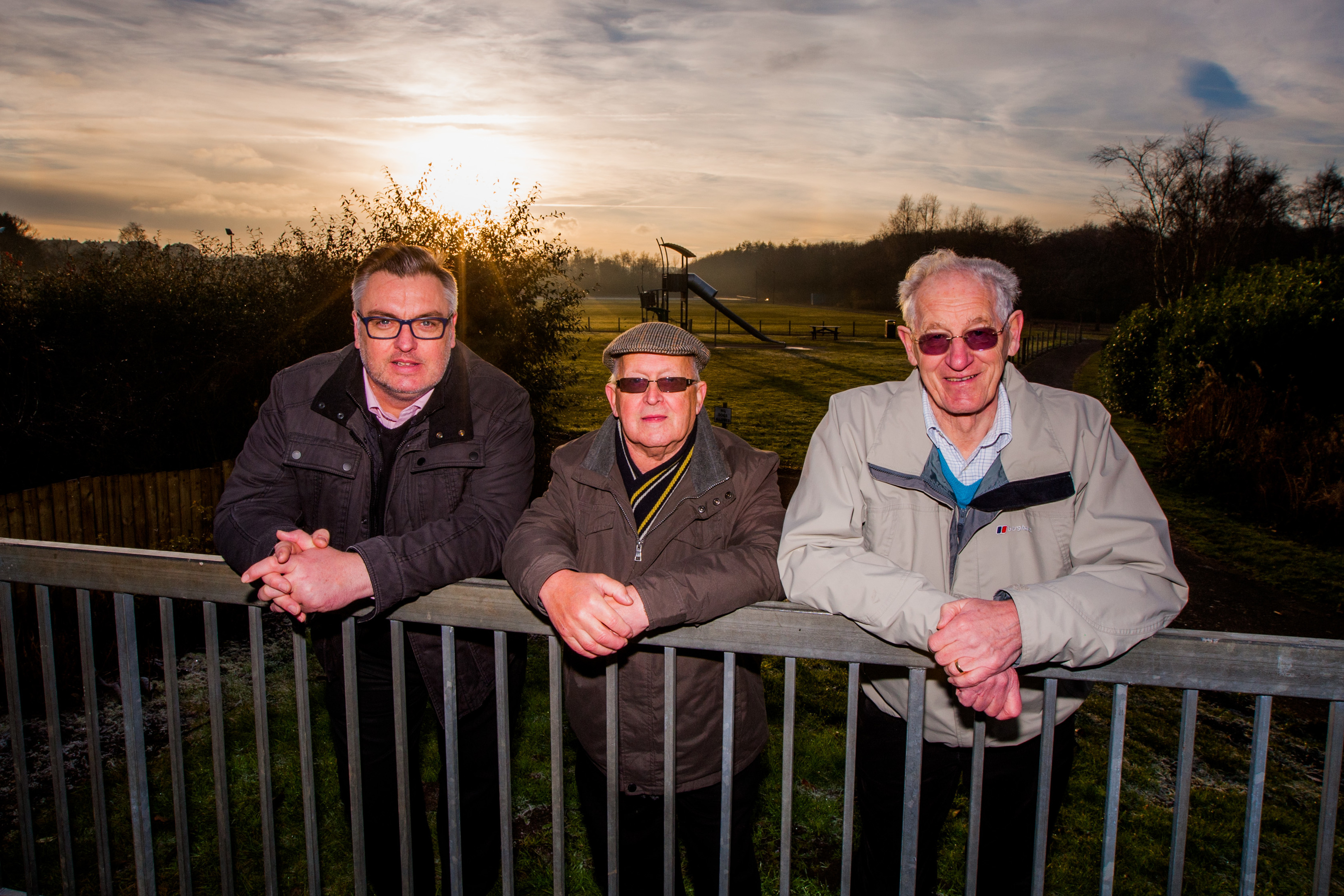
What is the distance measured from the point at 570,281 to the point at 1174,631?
9959 mm

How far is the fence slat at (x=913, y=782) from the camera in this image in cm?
175

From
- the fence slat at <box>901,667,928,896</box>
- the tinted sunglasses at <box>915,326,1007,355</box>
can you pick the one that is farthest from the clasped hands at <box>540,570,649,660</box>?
the tinted sunglasses at <box>915,326,1007,355</box>

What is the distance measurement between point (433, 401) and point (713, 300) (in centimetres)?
4844

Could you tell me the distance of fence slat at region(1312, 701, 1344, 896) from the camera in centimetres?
153

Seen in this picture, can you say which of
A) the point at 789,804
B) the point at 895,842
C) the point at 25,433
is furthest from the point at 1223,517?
the point at 25,433

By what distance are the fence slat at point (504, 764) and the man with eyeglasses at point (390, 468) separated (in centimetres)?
46

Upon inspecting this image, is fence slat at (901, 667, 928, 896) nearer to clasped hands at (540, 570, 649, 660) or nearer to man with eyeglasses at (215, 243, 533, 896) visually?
clasped hands at (540, 570, 649, 660)

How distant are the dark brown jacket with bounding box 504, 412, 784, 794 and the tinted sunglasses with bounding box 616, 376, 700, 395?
0.14 metres

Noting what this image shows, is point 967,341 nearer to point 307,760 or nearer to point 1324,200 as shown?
point 307,760

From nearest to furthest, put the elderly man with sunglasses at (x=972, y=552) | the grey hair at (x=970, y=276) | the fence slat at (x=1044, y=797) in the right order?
the fence slat at (x=1044, y=797), the elderly man with sunglasses at (x=972, y=552), the grey hair at (x=970, y=276)

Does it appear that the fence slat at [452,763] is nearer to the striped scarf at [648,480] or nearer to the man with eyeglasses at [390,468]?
the man with eyeglasses at [390,468]

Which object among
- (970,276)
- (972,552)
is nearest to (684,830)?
(972,552)

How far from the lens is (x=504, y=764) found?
76.0 inches

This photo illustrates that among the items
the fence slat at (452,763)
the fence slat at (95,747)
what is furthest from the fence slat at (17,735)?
the fence slat at (452,763)
